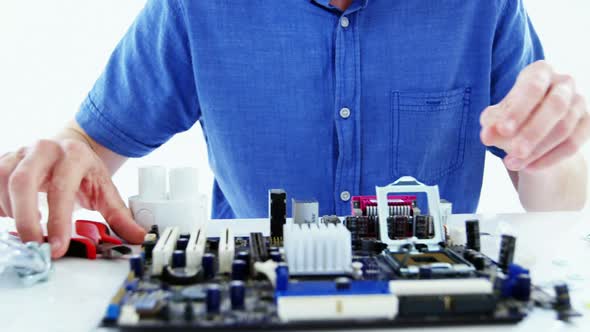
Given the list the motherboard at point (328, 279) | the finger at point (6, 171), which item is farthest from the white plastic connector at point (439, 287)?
the finger at point (6, 171)

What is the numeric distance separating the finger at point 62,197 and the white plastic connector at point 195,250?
170mm

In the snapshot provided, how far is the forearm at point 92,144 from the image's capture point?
1261mm

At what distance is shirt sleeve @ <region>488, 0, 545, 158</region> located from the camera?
4.11 feet

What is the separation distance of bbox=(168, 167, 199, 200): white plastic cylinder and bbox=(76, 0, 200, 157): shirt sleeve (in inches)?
17.0

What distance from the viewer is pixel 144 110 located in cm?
132

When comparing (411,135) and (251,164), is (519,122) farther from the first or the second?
(251,164)

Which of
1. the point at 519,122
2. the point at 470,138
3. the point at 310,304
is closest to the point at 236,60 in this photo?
the point at 470,138

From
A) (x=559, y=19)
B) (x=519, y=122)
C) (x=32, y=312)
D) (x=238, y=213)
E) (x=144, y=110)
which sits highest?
(x=559, y=19)

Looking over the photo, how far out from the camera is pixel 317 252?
71 cm

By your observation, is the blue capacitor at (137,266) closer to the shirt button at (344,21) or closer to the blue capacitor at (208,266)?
the blue capacitor at (208,266)

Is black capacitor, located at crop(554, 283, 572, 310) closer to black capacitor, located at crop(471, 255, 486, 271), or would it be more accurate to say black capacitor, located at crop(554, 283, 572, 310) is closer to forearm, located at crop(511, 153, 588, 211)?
black capacitor, located at crop(471, 255, 486, 271)

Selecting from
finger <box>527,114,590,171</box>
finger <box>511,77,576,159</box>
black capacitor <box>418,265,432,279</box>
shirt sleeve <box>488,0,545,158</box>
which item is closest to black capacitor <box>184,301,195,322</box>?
black capacitor <box>418,265,432,279</box>

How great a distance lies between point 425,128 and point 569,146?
0.38 metres

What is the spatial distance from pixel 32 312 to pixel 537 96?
2.16 feet
